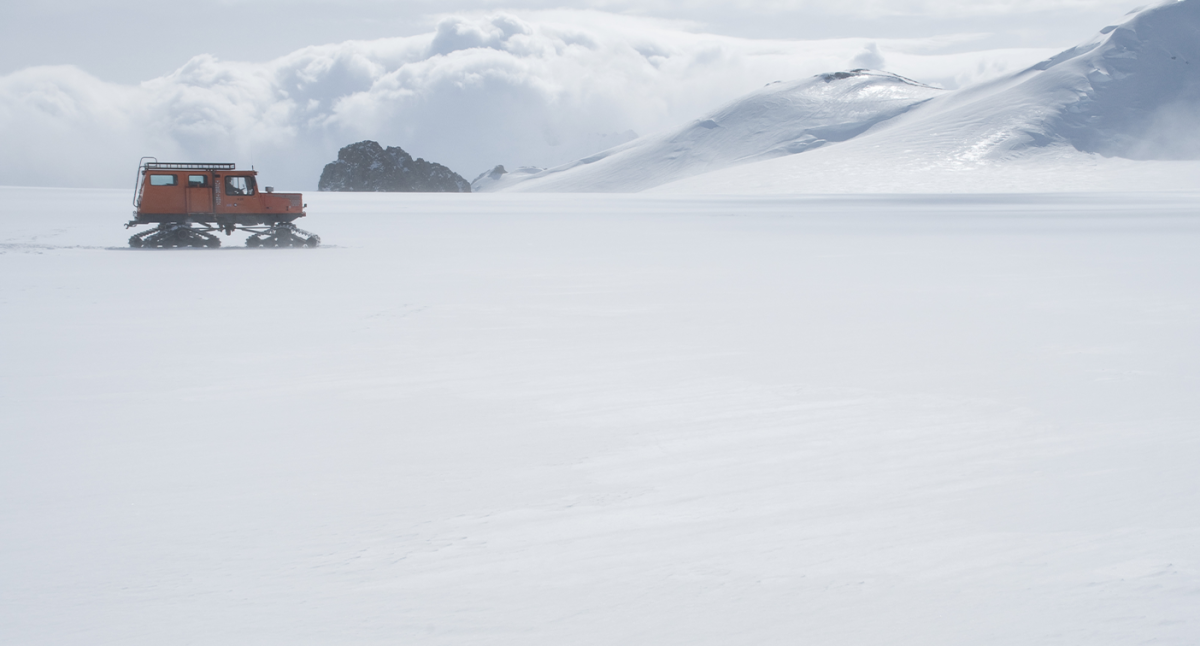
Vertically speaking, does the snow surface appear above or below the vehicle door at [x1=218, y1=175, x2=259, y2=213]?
below

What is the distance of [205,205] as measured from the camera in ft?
85.3

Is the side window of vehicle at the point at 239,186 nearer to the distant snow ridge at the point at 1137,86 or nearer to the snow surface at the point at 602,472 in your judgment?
the snow surface at the point at 602,472

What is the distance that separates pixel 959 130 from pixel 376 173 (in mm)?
89788

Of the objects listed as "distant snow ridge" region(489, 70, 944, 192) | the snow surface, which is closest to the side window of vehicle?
the snow surface

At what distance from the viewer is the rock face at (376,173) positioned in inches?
6132

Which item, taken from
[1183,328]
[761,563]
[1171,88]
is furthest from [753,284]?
[1171,88]

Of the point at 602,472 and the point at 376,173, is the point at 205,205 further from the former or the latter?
the point at 376,173

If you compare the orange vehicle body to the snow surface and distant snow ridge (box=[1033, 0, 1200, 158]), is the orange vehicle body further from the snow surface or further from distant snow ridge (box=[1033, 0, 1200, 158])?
distant snow ridge (box=[1033, 0, 1200, 158])

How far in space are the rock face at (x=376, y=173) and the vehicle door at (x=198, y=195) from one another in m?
132

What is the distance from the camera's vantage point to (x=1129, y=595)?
396 centimetres

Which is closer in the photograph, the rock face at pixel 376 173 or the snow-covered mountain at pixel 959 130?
the snow-covered mountain at pixel 959 130

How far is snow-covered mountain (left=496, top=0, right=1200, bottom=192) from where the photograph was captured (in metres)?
123

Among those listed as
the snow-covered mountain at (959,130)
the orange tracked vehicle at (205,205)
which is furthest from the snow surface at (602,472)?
the snow-covered mountain at (959,130)

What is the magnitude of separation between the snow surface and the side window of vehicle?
13.8 m
